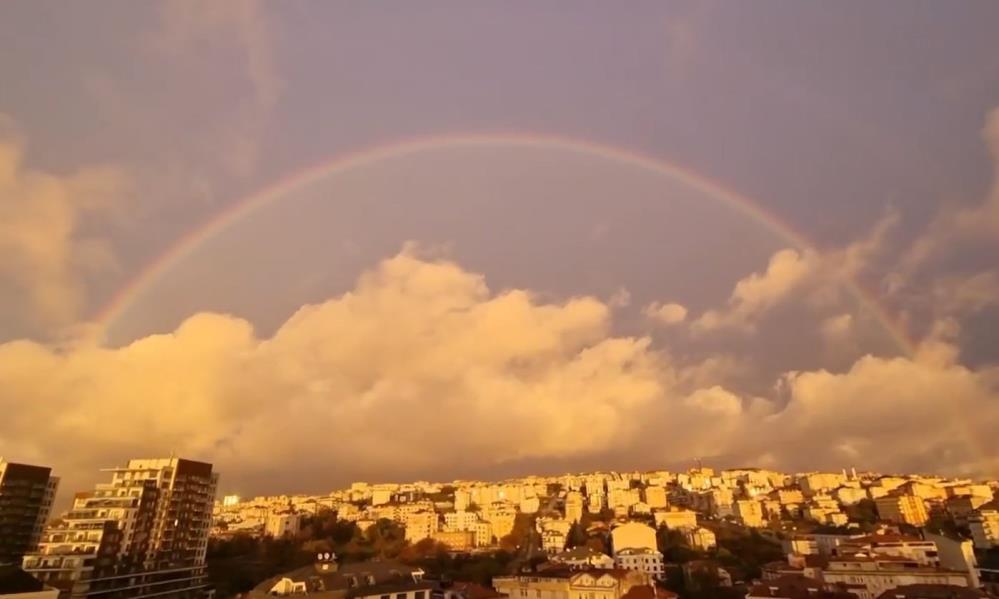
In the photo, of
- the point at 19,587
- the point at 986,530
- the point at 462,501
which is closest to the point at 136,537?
the point at 19,587

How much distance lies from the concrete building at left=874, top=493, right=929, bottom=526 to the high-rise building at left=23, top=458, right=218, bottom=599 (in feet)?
242

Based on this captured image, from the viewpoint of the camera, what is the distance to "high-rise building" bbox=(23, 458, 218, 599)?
43.2m

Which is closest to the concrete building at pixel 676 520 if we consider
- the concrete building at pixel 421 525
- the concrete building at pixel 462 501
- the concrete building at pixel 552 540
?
the concrete building at pixel 552 540

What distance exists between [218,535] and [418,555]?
31.1 meters

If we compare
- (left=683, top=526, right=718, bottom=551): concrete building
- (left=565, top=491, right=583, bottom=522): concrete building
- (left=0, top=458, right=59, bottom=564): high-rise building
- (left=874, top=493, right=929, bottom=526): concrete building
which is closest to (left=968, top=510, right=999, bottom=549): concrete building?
(left=874, top=493, right=929, bottom=526): concrete building

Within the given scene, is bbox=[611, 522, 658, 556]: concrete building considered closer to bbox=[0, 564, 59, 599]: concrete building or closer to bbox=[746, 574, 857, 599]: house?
bbox=[746, 574, 857, 599]: house

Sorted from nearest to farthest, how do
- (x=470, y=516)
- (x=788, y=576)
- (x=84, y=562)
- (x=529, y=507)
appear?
(x=788, y=576)
(x=84, y=562)
(x=470, y=516)
(x=529, y=507)

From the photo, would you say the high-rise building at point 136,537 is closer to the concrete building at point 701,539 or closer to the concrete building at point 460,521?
the concrete building at point 460,521

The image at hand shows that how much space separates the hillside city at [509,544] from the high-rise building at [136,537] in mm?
116

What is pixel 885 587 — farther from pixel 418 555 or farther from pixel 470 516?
pixel 470 516

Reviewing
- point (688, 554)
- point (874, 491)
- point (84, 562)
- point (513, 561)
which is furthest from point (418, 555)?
point (874, 491)

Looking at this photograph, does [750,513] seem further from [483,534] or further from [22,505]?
[22,505]

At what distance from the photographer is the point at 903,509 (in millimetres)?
78438

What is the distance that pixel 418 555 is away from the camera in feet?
220
